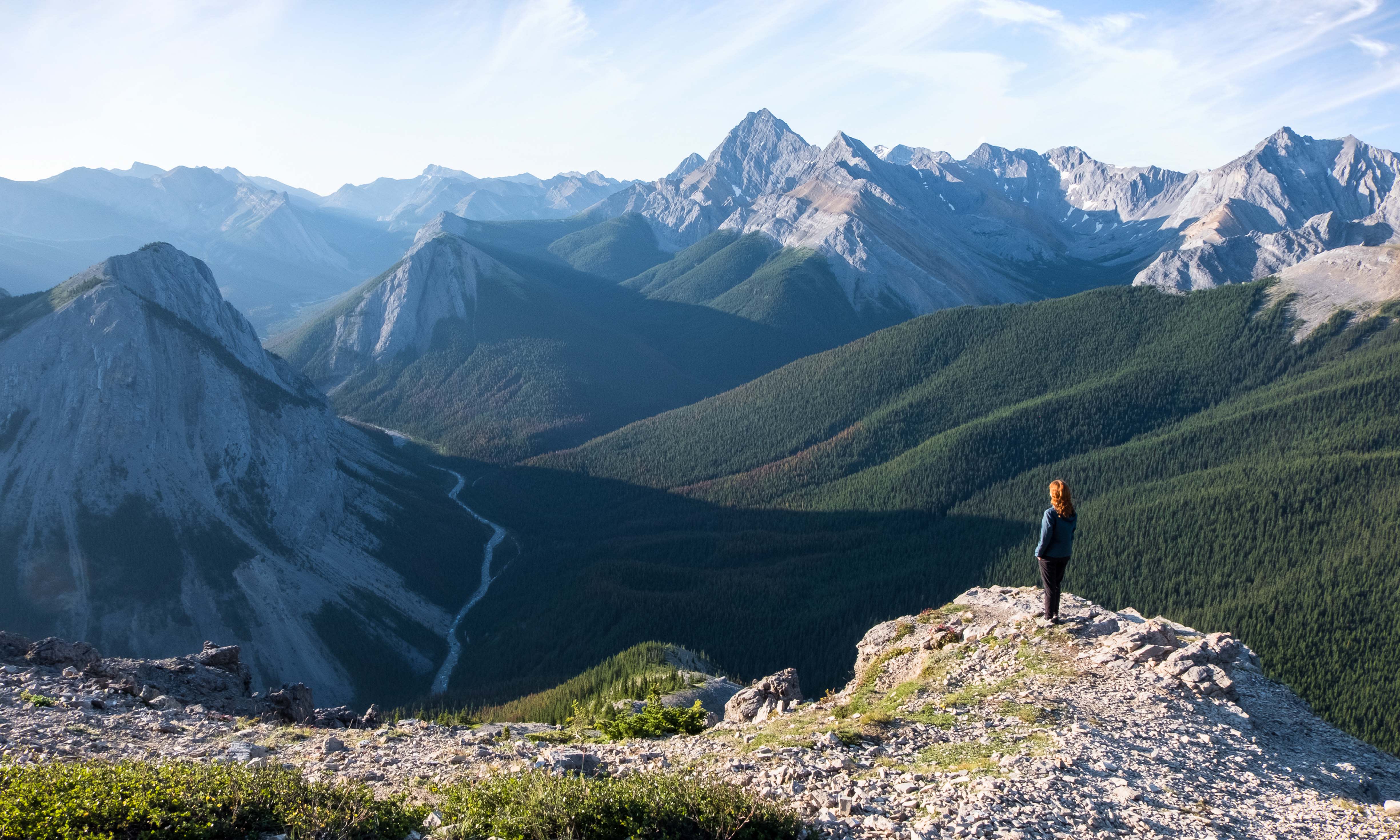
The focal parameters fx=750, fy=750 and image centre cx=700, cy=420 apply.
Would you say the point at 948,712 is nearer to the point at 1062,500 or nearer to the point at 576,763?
the point at 1062,500

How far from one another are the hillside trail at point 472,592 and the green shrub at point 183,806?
2870 inches

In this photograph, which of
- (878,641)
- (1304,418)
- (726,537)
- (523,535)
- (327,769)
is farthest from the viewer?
(523,535)

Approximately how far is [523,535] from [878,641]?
121 metres

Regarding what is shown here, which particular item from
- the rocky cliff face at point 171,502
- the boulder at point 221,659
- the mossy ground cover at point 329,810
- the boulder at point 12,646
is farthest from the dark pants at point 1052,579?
the rocky cliff face at point 171,502

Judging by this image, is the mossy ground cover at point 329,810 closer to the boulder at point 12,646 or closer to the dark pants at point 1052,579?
the dark pants at point 1052,579

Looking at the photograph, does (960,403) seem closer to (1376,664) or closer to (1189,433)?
(1189,433)

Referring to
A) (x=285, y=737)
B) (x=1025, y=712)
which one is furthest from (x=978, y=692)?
(x=285, y=737)

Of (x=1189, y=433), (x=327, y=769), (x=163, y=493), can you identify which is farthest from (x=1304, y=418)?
(x=163, y=493)

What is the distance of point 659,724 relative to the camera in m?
23.4

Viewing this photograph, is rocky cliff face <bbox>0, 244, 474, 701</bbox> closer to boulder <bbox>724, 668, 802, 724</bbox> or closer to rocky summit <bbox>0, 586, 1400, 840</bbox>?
rocky summit <bbox>0, 586, 1400, 840</bbox>

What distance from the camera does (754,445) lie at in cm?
16900

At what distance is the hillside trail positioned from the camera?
308 ft

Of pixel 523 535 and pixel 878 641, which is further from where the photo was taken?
pixel 523 535

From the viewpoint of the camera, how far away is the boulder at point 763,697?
3156 centimetres
